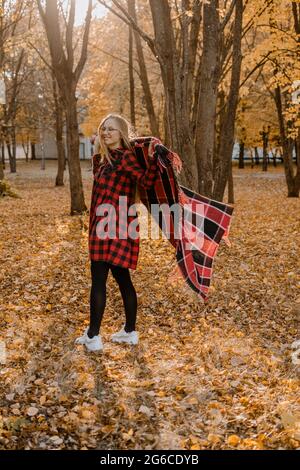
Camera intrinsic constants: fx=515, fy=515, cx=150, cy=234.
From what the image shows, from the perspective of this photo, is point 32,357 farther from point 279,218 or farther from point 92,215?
point 279,218

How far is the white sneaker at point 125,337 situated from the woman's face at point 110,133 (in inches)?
73.5

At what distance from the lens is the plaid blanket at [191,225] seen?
191 inches

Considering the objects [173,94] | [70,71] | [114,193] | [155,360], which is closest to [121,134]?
[114,193]

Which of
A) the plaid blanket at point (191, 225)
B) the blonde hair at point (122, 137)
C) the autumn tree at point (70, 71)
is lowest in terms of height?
the plaid blanket at point (191, 225)

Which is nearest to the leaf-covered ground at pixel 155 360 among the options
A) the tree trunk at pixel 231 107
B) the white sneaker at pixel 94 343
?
the white sneaker at pixel 94 343

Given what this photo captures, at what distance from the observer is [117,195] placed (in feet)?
14.9

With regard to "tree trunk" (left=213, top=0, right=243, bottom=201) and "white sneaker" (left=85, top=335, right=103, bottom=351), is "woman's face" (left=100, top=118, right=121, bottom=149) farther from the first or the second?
"tree trunk" (left=213, top=0, right=243, bottom=201)

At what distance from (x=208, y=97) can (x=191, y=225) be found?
3986mm

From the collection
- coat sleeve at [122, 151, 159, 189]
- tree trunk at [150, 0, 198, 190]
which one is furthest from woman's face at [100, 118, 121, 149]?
tree trunk at [150, 0, 198, 190]

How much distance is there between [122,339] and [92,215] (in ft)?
4.46

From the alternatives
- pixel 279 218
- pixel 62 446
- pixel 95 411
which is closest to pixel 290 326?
pixel 95 411

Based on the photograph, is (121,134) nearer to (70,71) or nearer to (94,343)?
(94,343)

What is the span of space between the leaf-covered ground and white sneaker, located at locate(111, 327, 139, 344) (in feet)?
0.35

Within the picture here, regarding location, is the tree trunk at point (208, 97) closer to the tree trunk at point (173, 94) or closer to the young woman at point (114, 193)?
the tree trunk at point (173, 94)
